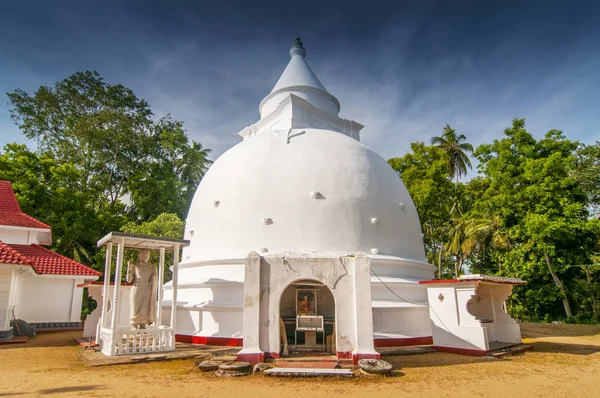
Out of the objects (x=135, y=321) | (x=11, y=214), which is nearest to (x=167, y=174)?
(x=11, y=214)

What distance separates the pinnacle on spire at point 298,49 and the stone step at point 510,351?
17.0 m

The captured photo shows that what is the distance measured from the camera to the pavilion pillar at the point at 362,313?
867 centimetres

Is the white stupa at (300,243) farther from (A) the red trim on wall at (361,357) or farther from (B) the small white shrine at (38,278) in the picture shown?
(B) the small white shrine at (38,278)

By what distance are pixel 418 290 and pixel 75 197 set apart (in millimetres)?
21319

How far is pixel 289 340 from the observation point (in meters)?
11.3

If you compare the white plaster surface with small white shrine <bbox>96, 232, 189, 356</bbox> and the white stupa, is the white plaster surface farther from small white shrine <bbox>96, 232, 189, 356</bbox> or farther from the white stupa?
small white shrine <bbox>96, 232, 189, 356</bbox>

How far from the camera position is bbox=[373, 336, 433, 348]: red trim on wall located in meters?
11.4

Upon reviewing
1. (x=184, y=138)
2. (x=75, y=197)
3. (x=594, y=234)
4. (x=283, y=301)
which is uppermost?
(x=184, y=138)

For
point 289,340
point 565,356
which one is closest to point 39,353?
point 289,340

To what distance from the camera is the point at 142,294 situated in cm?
1130

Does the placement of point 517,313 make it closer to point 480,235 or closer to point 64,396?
point 480,235

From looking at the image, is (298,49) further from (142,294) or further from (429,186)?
(142,294)

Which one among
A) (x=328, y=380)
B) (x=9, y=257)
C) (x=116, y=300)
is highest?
(x=9, y=257)

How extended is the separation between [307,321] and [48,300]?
13.9 meters
